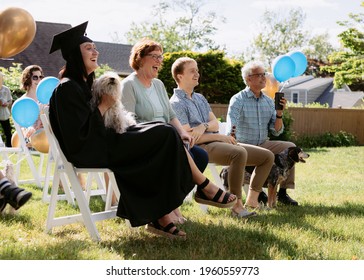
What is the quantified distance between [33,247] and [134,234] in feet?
2.75

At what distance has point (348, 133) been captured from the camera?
21.6 meters

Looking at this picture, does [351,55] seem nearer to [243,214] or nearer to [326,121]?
[326,121]

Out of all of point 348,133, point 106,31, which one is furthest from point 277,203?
point 106,31

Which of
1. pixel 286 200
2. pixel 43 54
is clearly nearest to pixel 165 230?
pixel 286 200

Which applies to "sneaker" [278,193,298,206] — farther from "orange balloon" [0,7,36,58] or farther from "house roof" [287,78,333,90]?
"house roof" [287,78,333,90]

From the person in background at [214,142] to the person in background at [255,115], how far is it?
0.35 metres

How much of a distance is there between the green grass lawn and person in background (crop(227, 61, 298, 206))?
29.7 inches

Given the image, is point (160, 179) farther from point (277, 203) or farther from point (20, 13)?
point (277, 203)

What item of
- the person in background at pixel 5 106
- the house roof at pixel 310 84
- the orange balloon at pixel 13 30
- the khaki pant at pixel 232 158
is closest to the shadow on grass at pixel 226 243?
the khaki pant at pixel 232 158

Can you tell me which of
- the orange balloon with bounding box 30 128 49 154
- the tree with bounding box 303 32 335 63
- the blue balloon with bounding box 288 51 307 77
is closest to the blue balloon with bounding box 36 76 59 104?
the orange balloon with bounding box 30 128 49 154

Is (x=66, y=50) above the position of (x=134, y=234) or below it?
above

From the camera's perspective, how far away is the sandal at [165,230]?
13.4 feet

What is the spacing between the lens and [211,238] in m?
4.09

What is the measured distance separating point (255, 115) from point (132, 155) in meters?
2.28
